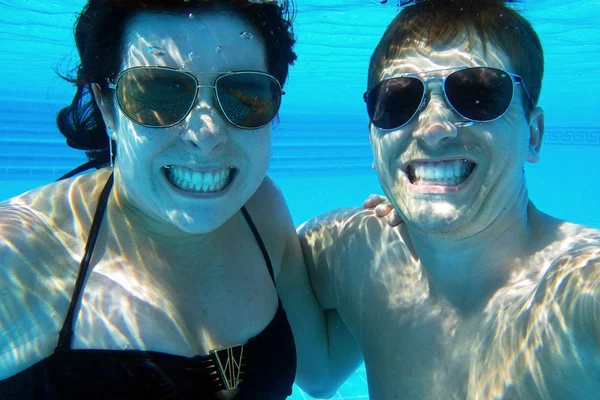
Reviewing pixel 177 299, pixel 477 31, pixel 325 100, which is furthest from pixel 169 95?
pixel 325 100

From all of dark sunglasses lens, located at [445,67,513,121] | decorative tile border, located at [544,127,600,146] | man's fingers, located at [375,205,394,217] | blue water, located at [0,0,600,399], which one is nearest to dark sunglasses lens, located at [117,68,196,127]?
dark sunglasses lens, located at [445,67,513,121]

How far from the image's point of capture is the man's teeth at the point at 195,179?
1.93m

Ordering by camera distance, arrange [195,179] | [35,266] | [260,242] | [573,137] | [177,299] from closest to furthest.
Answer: [35,266] → [195,179] → [177,299] → [260,242] → [573,137]

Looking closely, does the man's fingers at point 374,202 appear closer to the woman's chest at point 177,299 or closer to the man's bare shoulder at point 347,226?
the man's bare shoulder at point 347,226

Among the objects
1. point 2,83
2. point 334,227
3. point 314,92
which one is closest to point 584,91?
point 314,92

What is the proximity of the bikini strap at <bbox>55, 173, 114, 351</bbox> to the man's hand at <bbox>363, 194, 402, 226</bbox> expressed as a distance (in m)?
1.50

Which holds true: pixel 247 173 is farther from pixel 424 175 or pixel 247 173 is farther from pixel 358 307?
pixel 358 307

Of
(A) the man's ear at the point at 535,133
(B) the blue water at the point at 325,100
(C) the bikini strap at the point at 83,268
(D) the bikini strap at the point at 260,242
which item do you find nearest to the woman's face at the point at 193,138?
(C) the bikini strap at the point at 83,268

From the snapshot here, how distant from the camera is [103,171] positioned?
2340mm

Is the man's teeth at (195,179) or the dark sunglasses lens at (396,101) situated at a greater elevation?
the dark sunglasses lens at (396,101)

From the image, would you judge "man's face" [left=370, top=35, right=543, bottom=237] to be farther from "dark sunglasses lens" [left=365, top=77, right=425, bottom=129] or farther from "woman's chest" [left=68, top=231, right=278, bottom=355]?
"woman's chest" [left=68, top=231, right=278, bottom=355]

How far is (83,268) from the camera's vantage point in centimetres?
190

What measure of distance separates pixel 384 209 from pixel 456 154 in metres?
0.79

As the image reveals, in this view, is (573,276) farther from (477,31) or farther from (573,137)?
(573,137)
